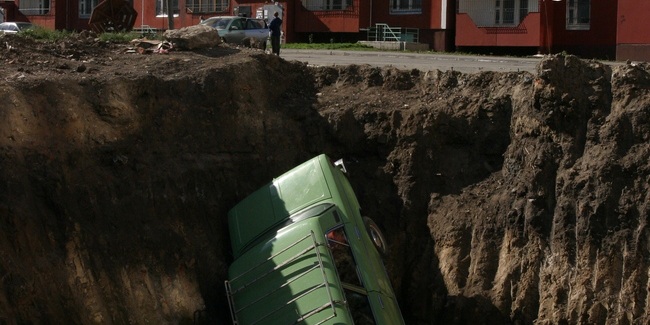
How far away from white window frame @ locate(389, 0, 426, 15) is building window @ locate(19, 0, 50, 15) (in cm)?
1981

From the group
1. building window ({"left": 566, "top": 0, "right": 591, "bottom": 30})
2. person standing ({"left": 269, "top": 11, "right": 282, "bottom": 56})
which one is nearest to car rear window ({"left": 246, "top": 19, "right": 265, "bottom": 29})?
person standing ({"left": 269, "top": 11, "right": 282, "bottom": 56})

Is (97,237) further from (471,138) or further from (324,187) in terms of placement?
(471,138)

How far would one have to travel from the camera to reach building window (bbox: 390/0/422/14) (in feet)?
139

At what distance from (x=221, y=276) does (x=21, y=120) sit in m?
3.60

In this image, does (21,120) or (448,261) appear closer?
(21,120)

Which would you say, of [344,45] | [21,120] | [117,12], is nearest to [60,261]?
[21,120]

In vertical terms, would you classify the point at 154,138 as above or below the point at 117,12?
below

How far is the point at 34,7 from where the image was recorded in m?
53.0

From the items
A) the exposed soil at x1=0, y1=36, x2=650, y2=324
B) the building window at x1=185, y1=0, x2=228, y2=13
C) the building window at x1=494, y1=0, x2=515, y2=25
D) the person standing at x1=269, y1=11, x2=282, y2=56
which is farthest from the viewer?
the building window at x1=185, y1=0, x2=228, y2=13

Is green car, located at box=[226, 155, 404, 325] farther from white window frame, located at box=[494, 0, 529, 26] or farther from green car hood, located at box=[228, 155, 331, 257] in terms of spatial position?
white window frame, located at box=[494, 0, 529, 26]

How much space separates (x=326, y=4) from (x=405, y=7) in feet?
12.3

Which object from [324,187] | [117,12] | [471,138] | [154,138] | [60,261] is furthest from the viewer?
[117,12]

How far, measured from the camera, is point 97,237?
13.4 m

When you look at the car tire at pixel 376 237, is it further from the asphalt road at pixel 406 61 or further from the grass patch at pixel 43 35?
the asphalt road at pixel 406 61
